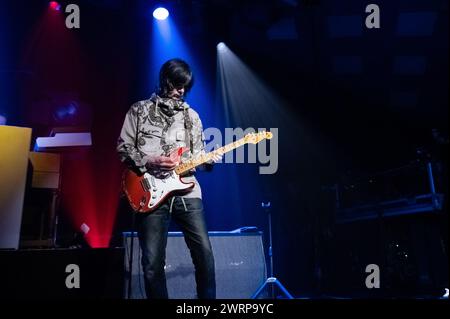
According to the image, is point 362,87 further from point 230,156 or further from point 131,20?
point 131,20

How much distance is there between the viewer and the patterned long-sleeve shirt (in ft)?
8.81

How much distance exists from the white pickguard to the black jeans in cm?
6

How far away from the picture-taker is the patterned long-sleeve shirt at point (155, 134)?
269 cm

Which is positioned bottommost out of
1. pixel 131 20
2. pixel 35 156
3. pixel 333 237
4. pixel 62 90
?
pixel 333 237

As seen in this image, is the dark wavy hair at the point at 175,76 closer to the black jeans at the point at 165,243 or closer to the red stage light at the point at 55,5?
the black jeans at the point at 165,243

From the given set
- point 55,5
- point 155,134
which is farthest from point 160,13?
point 155,134

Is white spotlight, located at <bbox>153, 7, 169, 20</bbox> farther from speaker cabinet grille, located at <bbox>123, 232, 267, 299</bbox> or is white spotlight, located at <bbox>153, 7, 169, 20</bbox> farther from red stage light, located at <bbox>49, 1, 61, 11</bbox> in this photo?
speaker cabinet grille, located at <bbox>123, 232, 267, 299</bbox>

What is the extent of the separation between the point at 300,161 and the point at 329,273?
1.84m

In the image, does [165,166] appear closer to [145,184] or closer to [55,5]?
[145,184]

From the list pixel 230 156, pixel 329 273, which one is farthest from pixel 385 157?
pixel 230 156

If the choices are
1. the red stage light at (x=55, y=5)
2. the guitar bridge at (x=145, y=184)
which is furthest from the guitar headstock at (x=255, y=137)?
the red stage light at (x=55, y=5)

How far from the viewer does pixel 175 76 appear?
9.22 feet

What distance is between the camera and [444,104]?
22.4ft

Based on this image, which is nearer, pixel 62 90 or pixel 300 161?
pixel 62 90
